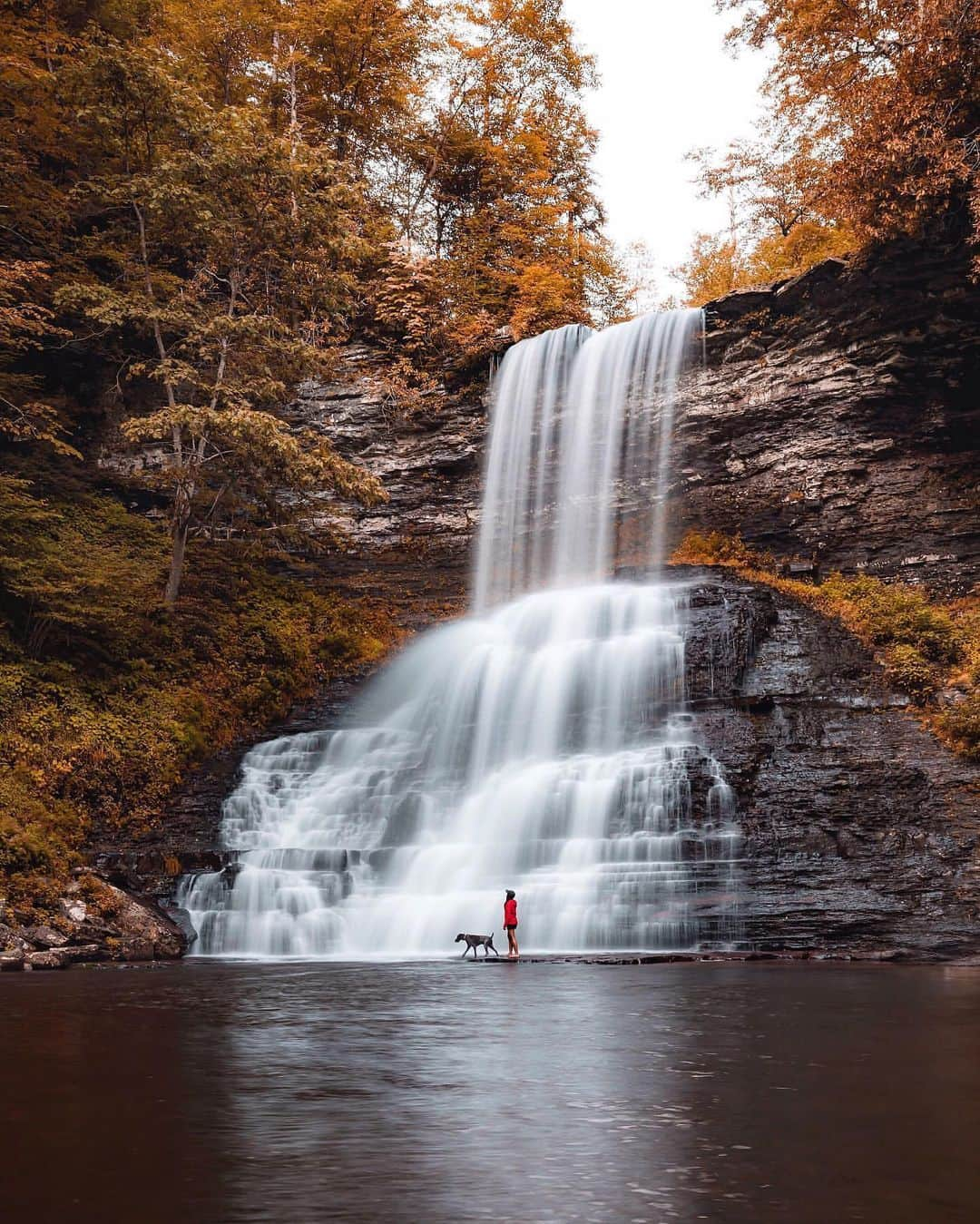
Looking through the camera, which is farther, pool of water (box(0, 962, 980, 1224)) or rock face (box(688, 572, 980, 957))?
rock face (box(688, 572, 980, 957))

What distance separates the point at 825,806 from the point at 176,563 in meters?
14.2

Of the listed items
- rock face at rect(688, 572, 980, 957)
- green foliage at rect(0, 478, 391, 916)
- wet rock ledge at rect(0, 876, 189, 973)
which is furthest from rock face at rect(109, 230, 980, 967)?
wet rock ledge at rect(0, 876, 189, 973)

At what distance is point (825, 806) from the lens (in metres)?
14.9

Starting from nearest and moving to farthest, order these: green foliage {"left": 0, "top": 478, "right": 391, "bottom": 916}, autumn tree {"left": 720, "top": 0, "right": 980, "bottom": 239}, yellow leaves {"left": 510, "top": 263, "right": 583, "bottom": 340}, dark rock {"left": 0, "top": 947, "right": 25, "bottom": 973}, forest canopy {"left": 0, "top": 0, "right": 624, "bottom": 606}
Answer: dark rock {"left": 0, "top": 947, "right": 25, "bottom": 973}, green foliage {"left": 0, "top": 478, "right": 391, "bottom": 916}, autumn tree {"left": 720, "top": 0, "right": 980, "bottom": 239}, forest canopy {"left": 0, "top": 0, "right": 624, "bottom": 606}, yellow leaves {"left": 510, "top": 263, "right": 583, "bottom": 340}

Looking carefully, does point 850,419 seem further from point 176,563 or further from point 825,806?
point 176,563

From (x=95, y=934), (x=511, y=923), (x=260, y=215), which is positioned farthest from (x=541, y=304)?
(x=95, y=934)

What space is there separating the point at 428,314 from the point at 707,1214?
2771 cm

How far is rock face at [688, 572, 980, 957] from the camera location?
43.4 feet

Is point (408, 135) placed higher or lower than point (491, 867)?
higher

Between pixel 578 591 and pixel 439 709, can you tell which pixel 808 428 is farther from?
pixel 439 709

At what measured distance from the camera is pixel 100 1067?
605 centimetres

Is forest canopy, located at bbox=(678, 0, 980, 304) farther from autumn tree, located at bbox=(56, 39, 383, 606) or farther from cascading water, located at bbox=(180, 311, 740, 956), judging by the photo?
autumn tree, located at bbox=(56, 39, 383, 606)

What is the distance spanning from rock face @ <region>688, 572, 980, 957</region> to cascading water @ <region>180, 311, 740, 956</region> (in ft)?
1.68

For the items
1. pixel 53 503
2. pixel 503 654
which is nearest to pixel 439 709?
pixel 503 654
